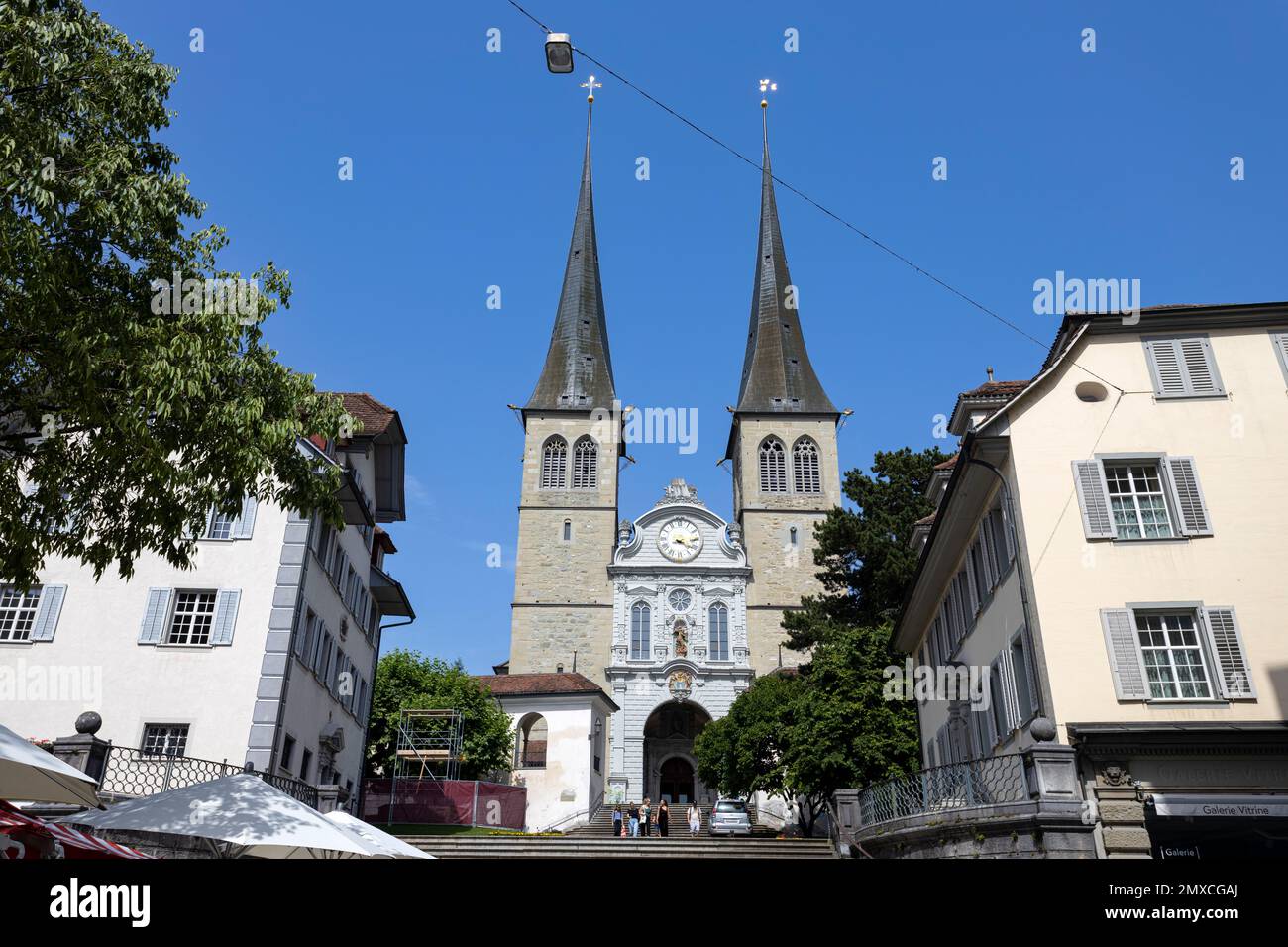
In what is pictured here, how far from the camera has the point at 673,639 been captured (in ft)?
224

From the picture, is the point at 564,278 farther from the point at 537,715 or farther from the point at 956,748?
the point at 956,748

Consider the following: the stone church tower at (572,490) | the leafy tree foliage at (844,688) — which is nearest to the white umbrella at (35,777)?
the leafy tree foliage at (844,688)

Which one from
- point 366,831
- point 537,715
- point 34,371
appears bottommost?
point 366,831

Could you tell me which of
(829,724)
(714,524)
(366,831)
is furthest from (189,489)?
(714,524)

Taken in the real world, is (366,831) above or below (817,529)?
below

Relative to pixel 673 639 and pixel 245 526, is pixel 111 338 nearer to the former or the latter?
pixel 245 526

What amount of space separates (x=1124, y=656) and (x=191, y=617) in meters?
18.7

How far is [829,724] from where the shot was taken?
32.7 meters

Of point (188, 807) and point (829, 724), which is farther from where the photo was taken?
point (829, 724)

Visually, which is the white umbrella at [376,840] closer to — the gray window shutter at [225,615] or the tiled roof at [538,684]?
the gray window shutter at [225,615]
